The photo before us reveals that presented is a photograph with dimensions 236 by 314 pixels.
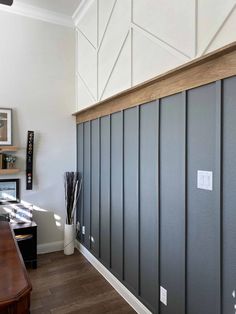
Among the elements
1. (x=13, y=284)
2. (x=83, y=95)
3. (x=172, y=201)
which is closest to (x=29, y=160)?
(x=83, y=95)

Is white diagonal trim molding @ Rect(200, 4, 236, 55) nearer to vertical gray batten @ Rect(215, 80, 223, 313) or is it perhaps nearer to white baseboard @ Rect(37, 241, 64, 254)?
vertical gray batten @ Rect(215, 80, 223, 313)

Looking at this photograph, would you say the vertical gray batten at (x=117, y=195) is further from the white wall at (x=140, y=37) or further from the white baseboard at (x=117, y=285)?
the white wall at (x=140, y=37)

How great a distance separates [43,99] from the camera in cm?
369

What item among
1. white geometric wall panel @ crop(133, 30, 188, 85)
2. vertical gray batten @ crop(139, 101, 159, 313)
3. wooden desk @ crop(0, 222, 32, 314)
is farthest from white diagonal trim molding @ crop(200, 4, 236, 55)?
wooden desk @ crop(0, 222, 32, 314)

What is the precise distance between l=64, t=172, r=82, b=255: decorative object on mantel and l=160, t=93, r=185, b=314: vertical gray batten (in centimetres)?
194

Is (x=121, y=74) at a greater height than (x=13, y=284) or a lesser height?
greater

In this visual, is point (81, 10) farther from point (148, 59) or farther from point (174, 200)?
point (174, 200)

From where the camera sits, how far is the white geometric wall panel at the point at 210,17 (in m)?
1.41

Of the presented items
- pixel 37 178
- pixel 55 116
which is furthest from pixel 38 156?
pixel 55 116

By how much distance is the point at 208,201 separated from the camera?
5.23ft

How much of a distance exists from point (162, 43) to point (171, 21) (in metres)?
0.16

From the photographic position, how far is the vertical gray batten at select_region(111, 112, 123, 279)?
2617 millimetres

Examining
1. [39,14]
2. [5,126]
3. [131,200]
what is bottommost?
[131,200]

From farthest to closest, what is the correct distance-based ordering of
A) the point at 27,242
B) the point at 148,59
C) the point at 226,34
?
1. the point at 27,242
2. the point at 148,59
3. the point at 226,34
